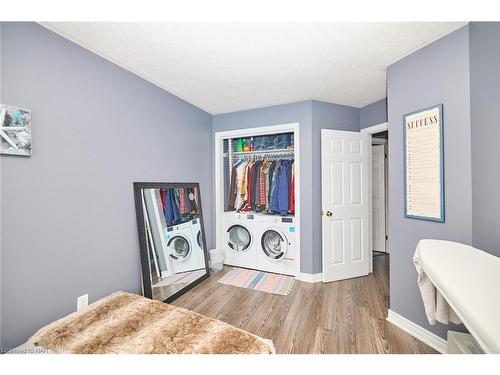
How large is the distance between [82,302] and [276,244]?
2208 mm

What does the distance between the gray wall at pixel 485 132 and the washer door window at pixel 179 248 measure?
2558mm

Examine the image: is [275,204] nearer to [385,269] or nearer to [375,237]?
[385,269]

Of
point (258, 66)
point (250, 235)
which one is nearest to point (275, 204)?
point (250, 235)

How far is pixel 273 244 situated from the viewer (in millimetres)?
3117

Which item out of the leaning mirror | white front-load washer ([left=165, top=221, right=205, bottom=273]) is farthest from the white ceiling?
white front-load washer ([left=165, top=221, right=205, bottom=273])

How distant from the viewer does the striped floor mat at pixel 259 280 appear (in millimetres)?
2615

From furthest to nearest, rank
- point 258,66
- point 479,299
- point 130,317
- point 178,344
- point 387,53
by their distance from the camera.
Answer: point 258,66, point 387,53, point 130,317, point 178,344, point 479,299

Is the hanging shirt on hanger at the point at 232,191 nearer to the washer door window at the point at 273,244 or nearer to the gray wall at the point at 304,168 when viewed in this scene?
the washer door window at the point at 273,244

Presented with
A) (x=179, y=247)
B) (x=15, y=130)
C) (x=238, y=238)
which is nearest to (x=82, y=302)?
(x=179, y=247)

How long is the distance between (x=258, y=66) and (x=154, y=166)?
1465 mm

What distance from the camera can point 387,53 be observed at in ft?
5.91

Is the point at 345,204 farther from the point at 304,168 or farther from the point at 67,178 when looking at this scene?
the point at 67,178

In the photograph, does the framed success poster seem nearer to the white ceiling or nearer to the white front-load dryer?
the white ceiling

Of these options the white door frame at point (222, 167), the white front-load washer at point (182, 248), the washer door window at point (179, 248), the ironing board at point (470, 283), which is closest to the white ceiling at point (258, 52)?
the white door frame at point (222, 167)
